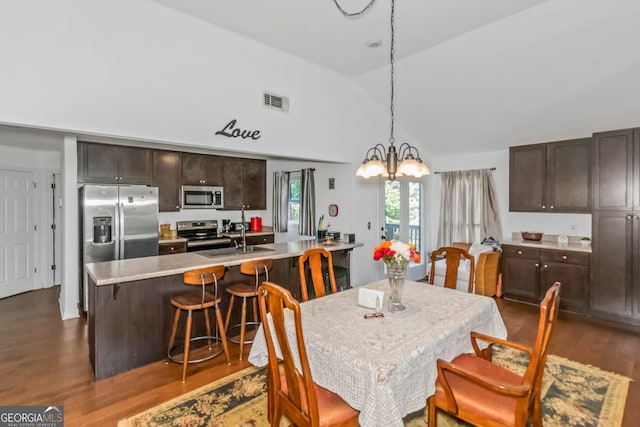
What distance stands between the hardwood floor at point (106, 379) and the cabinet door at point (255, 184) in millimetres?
3248

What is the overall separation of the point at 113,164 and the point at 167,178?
2.59ft

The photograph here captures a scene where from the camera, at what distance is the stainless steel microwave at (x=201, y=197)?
17.7ft

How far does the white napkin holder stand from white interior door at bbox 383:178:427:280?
3.42 m

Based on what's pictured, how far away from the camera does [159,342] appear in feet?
9.96

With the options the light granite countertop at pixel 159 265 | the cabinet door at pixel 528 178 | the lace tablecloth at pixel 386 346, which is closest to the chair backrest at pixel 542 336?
the lace tablecloth at pixel 386 346

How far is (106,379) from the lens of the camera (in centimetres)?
271

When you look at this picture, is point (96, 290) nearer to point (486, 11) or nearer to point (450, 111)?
point (486, 11)

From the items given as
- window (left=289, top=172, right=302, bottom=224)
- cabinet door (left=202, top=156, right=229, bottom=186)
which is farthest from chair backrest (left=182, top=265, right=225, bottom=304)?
window (left=289, top=172, right=302, bottom=224)

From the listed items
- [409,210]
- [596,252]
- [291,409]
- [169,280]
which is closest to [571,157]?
[596,252]

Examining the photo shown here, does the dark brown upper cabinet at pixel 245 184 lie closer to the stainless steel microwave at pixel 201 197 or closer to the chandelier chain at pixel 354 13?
the stainless steel microwave at pixel 201 197

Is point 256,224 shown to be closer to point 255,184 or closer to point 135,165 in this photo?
point 255,184

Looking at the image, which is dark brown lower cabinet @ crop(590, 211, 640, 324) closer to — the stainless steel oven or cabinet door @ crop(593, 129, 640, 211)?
cabinet door @ crop(593, 129, 640, 211)

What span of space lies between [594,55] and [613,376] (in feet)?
10.4

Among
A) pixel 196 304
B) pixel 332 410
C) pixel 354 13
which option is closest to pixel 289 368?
pixel 332 410
